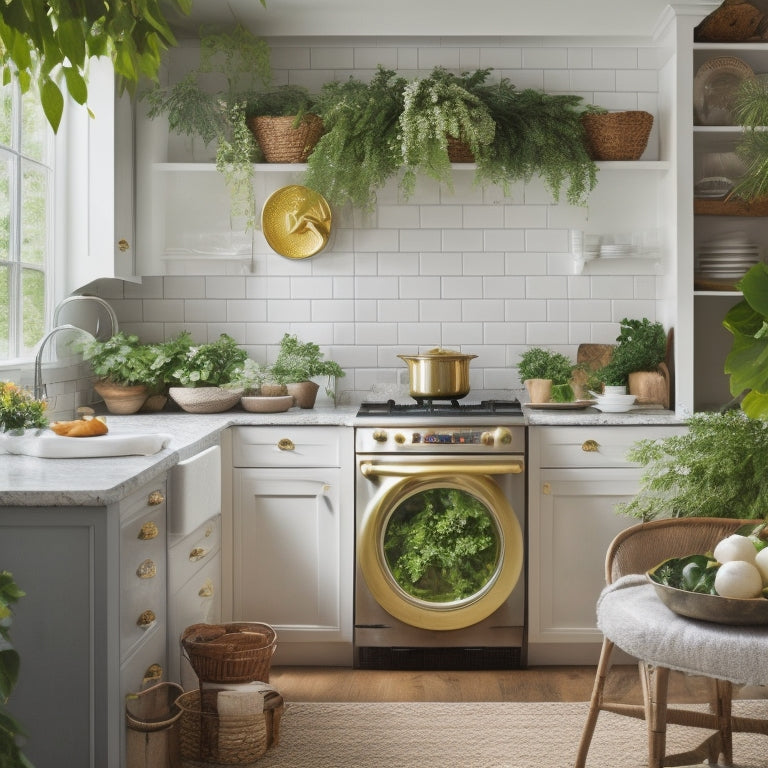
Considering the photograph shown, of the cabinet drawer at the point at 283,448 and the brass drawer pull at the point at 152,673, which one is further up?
the cabinet drawer at the point at 283,448

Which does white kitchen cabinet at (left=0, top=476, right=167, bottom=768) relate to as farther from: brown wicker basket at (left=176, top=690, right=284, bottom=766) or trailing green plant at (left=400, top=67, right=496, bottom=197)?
trailing green plant at (left=400, top=67, right=496, bottom=197)

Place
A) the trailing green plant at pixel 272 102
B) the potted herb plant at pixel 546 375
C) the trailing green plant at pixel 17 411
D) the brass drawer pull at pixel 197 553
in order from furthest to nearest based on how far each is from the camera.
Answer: the trailing green plant at pixel 272 102, the potted herb plant at pixel 546 375, the brass drawer pull at pixel 197 553, the trailing green plant at pixel 17 411

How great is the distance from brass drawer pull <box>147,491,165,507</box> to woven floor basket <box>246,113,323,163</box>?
6.29 ft

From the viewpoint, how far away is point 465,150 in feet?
13.2

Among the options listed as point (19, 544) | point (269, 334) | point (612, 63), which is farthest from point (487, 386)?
point (19, 544)

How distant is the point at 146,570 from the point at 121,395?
157 cm

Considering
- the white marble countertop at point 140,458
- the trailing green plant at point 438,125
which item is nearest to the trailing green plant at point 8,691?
the white marble countertop at point 140,458

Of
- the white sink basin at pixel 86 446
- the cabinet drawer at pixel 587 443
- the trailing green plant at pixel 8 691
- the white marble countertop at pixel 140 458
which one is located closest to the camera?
the trailing green plant at pixel 8 691

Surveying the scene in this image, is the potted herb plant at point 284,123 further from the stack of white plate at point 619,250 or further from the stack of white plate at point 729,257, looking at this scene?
the stack of white plate at point 729,257

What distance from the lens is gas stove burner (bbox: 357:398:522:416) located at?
12.0 ft

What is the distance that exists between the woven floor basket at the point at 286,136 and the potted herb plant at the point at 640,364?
1.56 m

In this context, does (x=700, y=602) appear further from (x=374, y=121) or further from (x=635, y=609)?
(x=374, y=121)

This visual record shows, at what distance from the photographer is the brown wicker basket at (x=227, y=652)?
9.08 ft

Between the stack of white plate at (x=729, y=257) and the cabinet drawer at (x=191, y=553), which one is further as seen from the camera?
the stack of white plate at (x=729, y=257)
